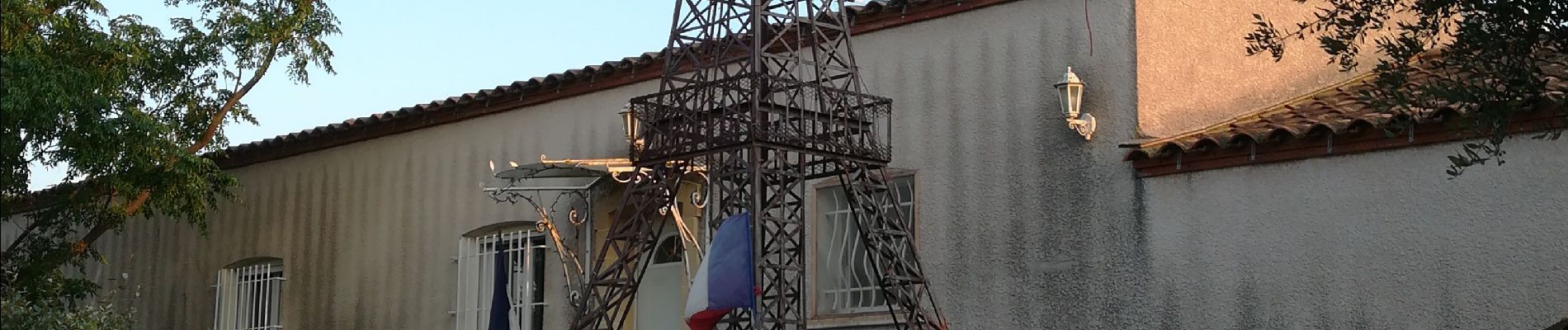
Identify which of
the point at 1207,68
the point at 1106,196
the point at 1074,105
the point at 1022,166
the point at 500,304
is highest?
the point at 1207,68

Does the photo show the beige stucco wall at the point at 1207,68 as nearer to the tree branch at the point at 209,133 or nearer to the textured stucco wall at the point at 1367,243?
the textured stucco wall at the point at 1367,243

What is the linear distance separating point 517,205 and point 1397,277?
723 centimetres

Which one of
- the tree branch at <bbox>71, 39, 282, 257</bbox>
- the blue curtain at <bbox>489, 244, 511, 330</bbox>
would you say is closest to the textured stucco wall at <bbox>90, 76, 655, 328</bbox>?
the blue curtain at <bbox>489, 244, 511, 330</bbox>

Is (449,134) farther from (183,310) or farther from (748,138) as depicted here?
(748,138)

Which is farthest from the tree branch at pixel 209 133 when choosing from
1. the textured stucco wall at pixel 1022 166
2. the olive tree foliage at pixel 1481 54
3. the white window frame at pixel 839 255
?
the olive tree foliage at pixel 1481 54

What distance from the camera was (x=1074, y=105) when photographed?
1108 centimetres

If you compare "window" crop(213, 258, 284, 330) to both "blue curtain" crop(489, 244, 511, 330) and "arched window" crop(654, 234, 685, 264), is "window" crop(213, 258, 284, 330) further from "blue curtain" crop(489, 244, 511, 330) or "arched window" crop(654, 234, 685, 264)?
"arched window" crop(654, 234, 685, 264)

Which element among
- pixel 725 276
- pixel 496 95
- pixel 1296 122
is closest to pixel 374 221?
pixel 496 95

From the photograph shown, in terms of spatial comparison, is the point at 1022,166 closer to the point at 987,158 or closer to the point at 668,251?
the point at 987,158

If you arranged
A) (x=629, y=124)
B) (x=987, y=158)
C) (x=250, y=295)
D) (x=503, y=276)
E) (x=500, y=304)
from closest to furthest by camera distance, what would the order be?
(x=987, y=158)
(x=629, y=124)
(x=500, y=304)
(x=503, y=276)
(x=250, y=295)

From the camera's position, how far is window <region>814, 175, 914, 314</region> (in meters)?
12.4

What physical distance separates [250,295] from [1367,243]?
36.2 feet

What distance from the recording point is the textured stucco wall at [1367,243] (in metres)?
9.51

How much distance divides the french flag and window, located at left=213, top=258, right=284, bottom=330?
8226 mm
